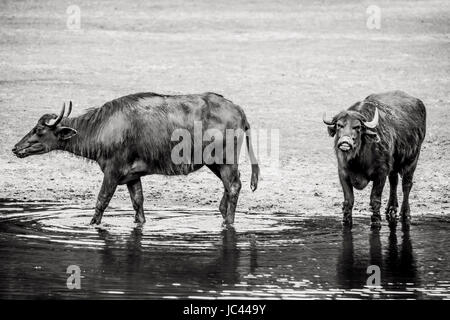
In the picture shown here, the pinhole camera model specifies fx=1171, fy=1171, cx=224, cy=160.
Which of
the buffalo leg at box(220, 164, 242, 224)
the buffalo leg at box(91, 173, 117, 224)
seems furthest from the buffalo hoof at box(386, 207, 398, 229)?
the buffalo leg at box(91, 173, 117, 224)

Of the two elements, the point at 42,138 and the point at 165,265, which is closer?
the point at 165,265

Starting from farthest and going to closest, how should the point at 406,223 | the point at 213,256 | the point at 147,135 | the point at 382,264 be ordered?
the point at 406,223 < the point at 147,135 < the point at 213,256 < the point at 382,264

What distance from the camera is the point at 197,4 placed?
29031mm

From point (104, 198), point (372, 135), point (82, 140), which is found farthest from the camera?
point (82, 140)

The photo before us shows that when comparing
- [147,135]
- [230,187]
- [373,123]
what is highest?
[373,123]

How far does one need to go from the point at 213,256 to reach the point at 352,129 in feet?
7.67

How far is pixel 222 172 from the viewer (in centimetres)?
1318

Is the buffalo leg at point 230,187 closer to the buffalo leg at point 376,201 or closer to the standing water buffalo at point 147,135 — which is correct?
the standing water buffalo at point 147,135

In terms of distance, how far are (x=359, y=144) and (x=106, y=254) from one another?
316 centimetres

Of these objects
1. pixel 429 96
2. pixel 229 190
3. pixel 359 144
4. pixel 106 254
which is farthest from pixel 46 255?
pixel 429 96

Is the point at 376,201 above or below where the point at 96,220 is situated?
above

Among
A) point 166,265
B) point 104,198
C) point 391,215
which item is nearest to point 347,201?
point 391,215

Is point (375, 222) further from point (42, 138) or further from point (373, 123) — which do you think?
point (42, 138)
